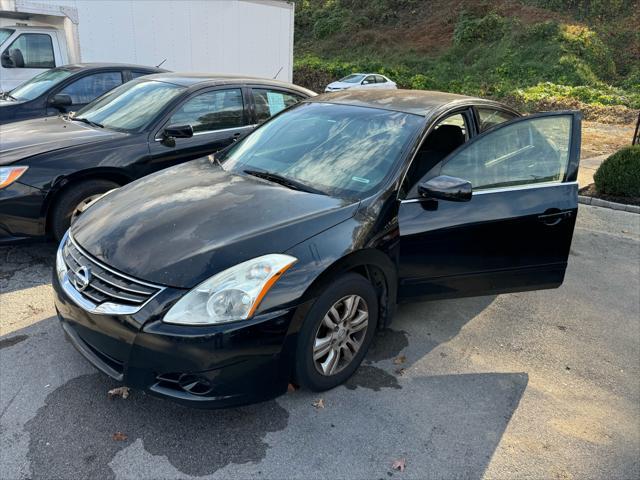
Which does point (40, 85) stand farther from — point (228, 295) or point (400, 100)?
point (228, 295)

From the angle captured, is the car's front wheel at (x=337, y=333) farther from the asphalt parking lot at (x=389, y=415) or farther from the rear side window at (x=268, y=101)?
the rear side window at (x=268, y=101)

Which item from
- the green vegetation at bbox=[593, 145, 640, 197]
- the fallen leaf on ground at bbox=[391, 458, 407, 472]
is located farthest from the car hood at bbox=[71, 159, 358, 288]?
the green vegetation at bbox=[593, 145, 640, 197]

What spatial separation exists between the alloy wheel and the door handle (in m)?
1.44

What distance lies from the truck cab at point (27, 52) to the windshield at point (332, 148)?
645cm

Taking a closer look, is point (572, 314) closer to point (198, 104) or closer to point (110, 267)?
point (110, 267)

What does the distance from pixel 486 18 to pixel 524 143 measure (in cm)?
3052

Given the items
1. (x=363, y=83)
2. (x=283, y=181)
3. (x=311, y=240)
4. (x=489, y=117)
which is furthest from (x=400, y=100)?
(x=363, y=83)

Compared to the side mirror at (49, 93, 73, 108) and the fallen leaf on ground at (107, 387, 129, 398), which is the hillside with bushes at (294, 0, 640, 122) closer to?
the side mirror at (49, 93, 73, 108)

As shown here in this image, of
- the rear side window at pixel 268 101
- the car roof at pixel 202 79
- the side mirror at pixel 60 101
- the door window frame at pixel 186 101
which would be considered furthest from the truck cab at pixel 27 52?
the rear side window at pixel 268 101

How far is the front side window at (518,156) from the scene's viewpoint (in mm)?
3389

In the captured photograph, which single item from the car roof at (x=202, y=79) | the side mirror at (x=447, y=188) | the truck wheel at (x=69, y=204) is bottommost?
the truck wheel at (x=69, y=204)

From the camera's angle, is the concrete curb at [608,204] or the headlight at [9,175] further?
the concrete curb at [608,204]

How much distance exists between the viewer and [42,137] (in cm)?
447

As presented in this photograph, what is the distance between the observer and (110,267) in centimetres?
246
